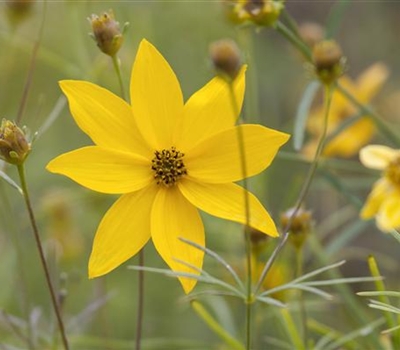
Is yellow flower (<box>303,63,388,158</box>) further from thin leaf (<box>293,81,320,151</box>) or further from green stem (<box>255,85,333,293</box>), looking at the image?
green stem (<box>255,85,333,293</box>)

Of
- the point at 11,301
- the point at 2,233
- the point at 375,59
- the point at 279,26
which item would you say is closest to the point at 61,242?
the point at 11,301

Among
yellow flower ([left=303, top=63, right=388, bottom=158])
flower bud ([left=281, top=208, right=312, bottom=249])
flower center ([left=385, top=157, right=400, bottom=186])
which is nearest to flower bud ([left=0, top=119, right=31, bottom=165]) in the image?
flower bud ([left=281, top=208, right=312, bottom=249])

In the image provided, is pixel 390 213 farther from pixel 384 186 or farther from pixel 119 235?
pixel 119 235

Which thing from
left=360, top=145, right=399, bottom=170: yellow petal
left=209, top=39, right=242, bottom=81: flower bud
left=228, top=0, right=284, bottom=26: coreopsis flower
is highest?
left=228, top=0, right=284, bottom=26: coreopsis flower

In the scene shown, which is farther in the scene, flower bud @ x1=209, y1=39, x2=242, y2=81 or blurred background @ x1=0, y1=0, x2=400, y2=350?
blurred background @ x1=0, y1=0, x2=400, y2=350

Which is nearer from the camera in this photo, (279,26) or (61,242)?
(279,26)

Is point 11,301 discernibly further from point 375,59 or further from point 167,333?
point 375,59

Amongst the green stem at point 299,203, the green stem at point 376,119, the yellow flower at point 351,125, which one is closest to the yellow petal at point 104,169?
the green stem at point 299,203

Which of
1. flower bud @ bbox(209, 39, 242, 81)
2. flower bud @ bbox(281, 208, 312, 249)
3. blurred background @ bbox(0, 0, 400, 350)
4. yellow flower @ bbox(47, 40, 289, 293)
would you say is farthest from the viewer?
blurred background @ bbox(0, 0, 400, 350)

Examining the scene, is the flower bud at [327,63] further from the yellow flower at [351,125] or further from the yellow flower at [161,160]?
the yellow flower at [351,125]
